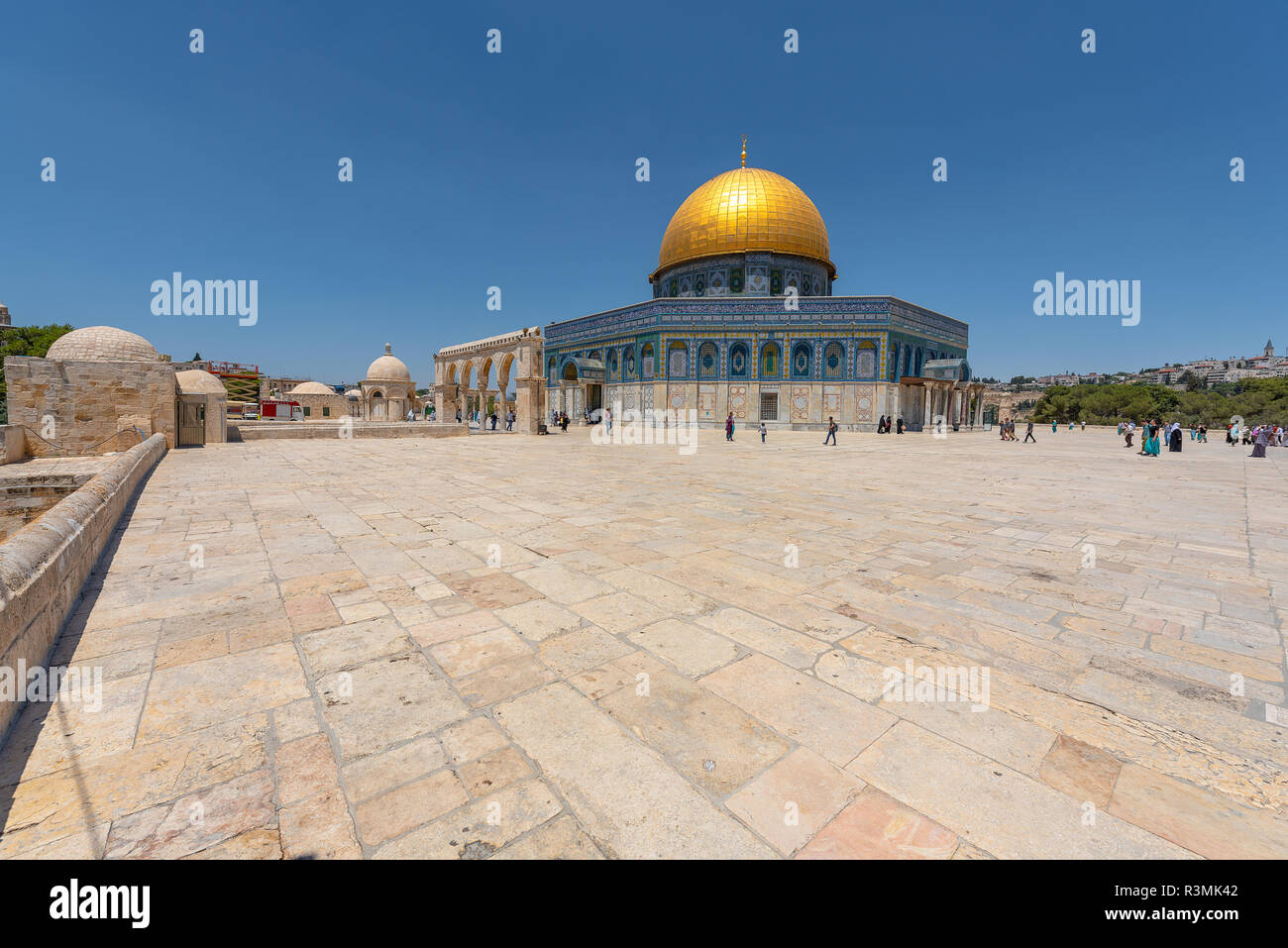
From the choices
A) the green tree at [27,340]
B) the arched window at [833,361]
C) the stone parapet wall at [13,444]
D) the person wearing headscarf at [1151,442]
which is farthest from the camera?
the green tree at [27,340]

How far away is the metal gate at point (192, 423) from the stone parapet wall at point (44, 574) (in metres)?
16.2

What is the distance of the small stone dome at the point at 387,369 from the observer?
40150 mm

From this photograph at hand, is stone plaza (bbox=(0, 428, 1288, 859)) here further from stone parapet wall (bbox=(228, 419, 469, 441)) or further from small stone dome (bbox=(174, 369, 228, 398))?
small stone dome (bbox=(174, 369, 228, 398))

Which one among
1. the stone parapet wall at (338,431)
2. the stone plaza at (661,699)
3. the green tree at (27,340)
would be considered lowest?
the stone plaza at (661,699)

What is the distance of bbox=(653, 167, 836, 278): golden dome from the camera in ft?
111

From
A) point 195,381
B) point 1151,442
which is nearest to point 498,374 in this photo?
point 195,381

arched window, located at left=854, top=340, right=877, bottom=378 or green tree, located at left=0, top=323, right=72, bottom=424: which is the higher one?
green tree, located at left=0, top=323, right=72, bottom=424

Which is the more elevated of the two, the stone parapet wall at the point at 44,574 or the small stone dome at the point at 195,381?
the small stone dome at the point at 195,381

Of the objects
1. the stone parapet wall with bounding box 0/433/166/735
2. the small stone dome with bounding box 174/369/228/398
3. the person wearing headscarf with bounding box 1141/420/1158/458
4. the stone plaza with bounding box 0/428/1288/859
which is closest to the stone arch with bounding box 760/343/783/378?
the person wearing headscarf with bounding box 1141/420/1158/458

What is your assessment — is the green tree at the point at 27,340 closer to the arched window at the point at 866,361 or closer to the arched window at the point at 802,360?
the arched window at the point at 802,360

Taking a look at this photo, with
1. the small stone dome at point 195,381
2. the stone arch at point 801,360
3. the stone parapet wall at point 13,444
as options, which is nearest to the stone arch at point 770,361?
the stone arch at point 801,360

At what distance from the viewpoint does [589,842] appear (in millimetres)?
1666

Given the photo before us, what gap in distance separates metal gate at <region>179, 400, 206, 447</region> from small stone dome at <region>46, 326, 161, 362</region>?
8.43 ft
